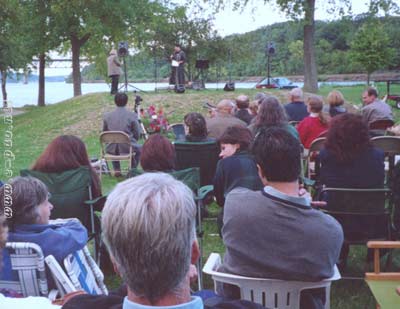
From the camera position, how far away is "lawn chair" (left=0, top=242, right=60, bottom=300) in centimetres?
231

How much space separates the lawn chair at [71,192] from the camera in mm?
3598

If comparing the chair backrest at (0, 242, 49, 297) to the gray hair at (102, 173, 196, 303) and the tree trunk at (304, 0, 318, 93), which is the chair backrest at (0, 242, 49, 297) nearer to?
the gray hair at (102, 173, 196, 303)

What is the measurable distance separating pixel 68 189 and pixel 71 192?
0.11 feet

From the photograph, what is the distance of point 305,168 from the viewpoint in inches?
247

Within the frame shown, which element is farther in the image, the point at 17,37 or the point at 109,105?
the point at 17,37

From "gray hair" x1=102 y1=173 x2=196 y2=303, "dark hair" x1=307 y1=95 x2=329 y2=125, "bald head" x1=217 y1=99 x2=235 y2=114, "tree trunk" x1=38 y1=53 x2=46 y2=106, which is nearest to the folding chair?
"bald head" x1=217 y1=99 x2=235 y2=114

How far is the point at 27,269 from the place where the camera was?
2.35 meters

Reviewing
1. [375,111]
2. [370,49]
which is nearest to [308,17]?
[370,49]

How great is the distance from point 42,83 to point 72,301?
83.0 feet

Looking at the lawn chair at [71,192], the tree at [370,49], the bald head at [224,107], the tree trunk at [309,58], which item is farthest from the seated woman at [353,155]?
the tree at [370,49]

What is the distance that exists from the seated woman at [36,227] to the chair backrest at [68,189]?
109cm

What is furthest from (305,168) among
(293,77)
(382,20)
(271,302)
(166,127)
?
(293,77)

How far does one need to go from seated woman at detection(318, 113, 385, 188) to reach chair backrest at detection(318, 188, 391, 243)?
0.23 metres

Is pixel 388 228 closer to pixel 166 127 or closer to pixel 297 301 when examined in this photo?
pixel 297 301
